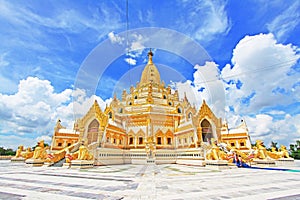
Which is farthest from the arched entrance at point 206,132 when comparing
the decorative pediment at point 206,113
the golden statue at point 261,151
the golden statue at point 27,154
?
the golden statue at point 27,154

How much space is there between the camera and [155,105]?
26547 mm

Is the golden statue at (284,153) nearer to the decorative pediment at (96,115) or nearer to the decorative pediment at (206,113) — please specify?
the decorative pediment at (206,113)

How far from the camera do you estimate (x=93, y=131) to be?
20.6 m

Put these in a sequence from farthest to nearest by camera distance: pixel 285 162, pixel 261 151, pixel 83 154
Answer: pixel 285 162 → pixel 261 151 → pixel 83 154

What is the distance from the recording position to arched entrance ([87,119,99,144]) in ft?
66.5

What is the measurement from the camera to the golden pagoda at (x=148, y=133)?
62.8 ft

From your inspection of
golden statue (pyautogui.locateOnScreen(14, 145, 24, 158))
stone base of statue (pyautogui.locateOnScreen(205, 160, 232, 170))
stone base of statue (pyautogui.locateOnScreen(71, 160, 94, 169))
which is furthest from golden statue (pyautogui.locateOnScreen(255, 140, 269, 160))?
golden statue (pyautogui.locateOnScreen(14, 145, 24, 158))

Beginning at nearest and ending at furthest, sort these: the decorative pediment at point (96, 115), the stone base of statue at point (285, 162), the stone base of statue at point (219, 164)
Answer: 1. the stone base of statue at point (219, 164)
2. the stone base of statue at point (285, 162)
3. the decorative pediment at point (96, 115)

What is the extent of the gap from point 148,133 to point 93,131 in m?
7.28

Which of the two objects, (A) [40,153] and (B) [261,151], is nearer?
(B) [261,151]

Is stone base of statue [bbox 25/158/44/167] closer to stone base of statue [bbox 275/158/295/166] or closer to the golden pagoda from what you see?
the golden pagoda

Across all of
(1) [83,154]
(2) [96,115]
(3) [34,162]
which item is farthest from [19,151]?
(1) [83,154]

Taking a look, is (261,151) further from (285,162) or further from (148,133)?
(148,133)

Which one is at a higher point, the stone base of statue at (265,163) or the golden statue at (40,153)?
the golden statue at (40,153)
